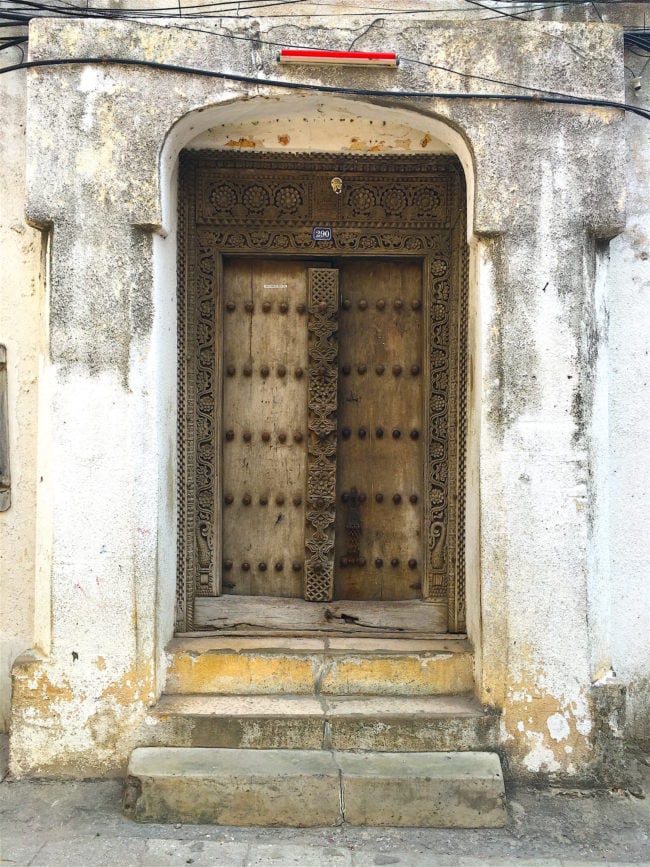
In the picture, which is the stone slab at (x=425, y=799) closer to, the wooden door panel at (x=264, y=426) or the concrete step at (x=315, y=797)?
the concrete step at (x=315, y=797)

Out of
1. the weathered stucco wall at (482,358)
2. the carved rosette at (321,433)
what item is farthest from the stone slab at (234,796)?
the carved rosette at (321,433)

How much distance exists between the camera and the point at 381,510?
3.91m

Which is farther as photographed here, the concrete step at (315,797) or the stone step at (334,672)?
the stone step at (334,672)

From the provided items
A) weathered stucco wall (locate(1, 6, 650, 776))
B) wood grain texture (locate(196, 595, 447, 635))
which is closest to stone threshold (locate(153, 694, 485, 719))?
weathered stucco wall (locate(1, 6, 650, 776))

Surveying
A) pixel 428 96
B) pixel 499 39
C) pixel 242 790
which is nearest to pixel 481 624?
pixel 242 790

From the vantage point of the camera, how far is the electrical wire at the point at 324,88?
10.5ft

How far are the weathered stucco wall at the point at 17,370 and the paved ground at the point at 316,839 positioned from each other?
2.52ft

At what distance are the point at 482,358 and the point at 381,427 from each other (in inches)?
31.2

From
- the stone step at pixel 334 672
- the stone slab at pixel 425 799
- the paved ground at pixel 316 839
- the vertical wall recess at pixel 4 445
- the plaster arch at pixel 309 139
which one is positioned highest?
the plaster arch at pixel 309 139

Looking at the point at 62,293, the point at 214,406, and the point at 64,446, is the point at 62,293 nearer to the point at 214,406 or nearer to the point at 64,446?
the point at 64,446

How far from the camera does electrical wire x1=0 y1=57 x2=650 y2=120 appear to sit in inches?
126

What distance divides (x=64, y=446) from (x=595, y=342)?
2.40 m

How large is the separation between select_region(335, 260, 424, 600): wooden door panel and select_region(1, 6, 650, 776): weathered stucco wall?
0.66 metres

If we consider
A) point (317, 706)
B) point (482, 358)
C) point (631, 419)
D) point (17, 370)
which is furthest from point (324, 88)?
point (317, 706)
